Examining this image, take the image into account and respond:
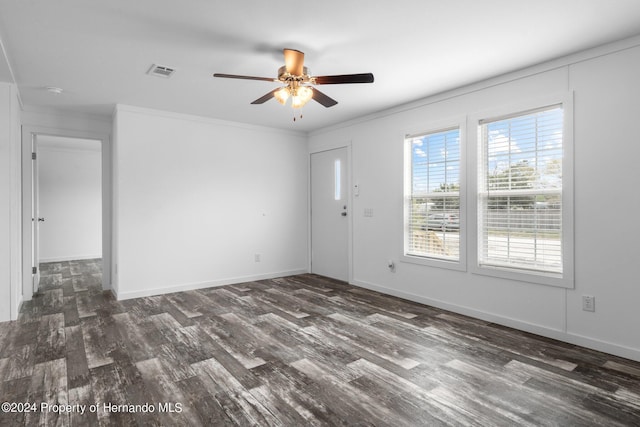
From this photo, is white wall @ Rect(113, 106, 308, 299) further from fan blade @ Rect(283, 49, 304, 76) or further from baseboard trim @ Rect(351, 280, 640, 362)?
fan blade @ Rect(283, 49, 304, 76)

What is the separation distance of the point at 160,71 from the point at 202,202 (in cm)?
210

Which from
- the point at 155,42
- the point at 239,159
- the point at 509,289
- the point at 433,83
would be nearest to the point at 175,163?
the point at 239,159

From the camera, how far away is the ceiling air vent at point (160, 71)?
323 centimetres

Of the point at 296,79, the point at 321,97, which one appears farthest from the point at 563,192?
the point at 296,79

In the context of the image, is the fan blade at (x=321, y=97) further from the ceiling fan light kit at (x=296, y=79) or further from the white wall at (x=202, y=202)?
the white wall at (x=202, y=202)

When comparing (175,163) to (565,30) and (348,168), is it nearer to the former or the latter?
(348,168)

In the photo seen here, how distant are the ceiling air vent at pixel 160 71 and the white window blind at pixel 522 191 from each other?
10.1 feet

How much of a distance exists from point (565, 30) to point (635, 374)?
2.46m

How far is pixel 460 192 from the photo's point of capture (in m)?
3.84

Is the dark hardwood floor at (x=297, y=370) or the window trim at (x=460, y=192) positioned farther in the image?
the window trim at (x=460, y=192)

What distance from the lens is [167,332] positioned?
3.32 metres

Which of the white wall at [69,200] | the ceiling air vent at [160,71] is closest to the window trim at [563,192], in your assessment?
the ceiling air vent at [160,71]

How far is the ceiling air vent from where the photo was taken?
3231mm

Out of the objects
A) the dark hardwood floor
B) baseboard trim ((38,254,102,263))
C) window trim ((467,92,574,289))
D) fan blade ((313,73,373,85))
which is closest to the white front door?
the dark hardwood floor
